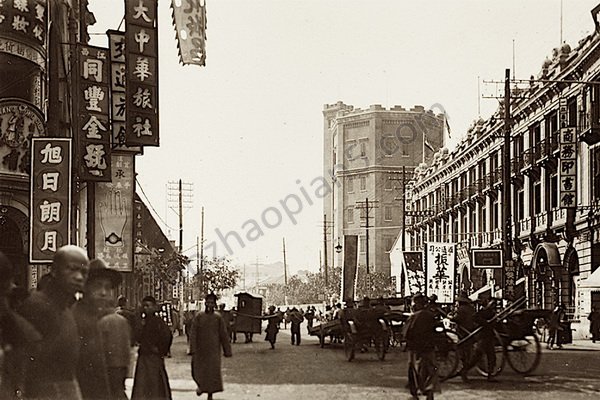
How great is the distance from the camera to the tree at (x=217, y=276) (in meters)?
75.9

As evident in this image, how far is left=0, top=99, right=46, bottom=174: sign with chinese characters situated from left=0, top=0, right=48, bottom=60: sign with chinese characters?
1.13 meters

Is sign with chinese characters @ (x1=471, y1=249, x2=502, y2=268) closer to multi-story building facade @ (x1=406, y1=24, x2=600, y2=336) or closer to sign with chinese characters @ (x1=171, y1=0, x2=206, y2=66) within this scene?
multi-story building facade @ (x1=406, y1=24, x2=600, y2=336)

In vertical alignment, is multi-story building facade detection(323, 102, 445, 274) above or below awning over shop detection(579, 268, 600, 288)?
above

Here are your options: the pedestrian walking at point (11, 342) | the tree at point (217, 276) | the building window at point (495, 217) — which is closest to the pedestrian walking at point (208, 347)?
the pedestrian walking at point (11, 342)

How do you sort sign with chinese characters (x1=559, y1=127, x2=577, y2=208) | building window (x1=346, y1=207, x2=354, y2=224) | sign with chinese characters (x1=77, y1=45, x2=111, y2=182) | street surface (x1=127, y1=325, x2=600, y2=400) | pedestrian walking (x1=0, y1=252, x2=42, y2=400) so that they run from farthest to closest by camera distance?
building window (x1=346, y1=207, x2=354, y2=224) → sign with chinese characters (x1=559, y1=127, x2=577, y2=208) → sign with chinese characters (x1=77, y1=45, x2=111, y2=182) → street surface (x1=127, y1=325, x2=600, y2=400) → pedestrian walking (x1=0, y1=252, x2=42, y2=400)

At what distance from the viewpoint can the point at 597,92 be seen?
1364 inches

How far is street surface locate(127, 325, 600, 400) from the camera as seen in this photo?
1465 centimetres

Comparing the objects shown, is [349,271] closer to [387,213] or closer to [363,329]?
[363,329]

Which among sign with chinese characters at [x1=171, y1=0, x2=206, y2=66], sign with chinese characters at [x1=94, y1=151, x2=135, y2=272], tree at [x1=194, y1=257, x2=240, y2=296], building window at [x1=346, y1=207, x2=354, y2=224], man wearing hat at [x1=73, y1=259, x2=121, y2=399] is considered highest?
sign with chinese characters at [x1=171, y1=0, x2=206, y2=66]

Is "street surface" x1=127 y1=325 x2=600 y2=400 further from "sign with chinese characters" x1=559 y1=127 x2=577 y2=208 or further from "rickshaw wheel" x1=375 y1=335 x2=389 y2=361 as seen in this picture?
"sign with chinese characters" x1=559 y1=127 x2=577 y2=208

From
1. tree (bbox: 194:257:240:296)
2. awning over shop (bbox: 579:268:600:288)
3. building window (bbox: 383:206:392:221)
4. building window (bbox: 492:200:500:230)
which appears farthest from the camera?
building window (bbox: 383:206:392:221)

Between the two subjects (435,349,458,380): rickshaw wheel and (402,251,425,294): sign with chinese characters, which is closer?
(435,349,458,380): rickshaw wheel

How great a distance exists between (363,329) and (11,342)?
66.1ft

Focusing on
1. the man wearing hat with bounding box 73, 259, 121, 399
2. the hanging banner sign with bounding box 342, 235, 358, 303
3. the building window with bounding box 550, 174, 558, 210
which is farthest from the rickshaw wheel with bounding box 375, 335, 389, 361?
the building window with bounding box 550, 174, 558, 210
